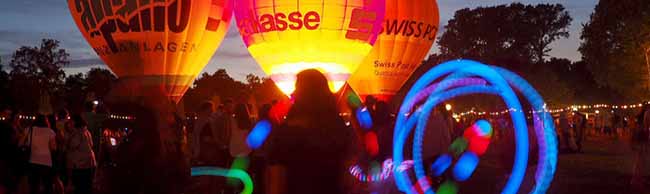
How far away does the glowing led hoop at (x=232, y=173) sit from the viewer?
12172 millimetres

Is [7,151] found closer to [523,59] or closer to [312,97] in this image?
[312,97]

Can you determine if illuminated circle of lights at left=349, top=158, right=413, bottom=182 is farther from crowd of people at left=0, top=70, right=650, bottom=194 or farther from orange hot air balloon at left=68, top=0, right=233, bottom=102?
orange hot air balloon at left=68, top=0, right=233, bottom=102

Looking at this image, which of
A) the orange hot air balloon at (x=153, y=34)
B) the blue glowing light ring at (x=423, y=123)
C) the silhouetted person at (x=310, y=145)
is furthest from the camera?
the orange hot air balloon at (x=153, y=34)

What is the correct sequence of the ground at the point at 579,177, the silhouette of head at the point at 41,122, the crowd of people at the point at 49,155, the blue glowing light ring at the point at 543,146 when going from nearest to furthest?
the blue glowing light ring at the point at 543,146 < the crowd of people at the point at 49,155 < the silhouette of head at the point at 41,122 < the ground at the point at 579,177

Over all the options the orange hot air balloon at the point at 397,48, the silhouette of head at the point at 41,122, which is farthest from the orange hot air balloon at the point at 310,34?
the silhouette of head at the point at 41,122

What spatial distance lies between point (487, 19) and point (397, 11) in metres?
46.1

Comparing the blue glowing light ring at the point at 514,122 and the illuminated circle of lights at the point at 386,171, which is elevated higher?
the blue glowing light ring at the point at 514,122

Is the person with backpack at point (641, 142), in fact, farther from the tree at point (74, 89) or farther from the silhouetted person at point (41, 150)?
the tree at point (74, 89)

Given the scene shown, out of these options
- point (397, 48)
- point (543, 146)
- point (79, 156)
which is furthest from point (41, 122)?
point (397, 48)

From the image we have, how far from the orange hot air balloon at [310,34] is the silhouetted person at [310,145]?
13.9 metres

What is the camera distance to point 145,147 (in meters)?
6.84

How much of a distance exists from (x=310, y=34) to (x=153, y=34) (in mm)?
5099

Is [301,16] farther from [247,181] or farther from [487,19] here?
[487,19]

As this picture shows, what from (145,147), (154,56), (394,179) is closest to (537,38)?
(154,56)
